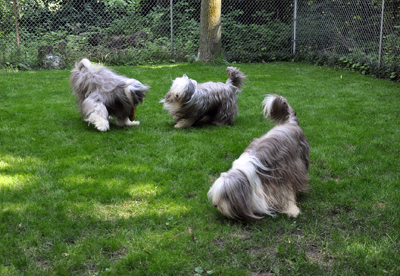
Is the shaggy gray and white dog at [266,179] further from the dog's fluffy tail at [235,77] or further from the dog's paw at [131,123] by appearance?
the dog's paw at [131,123]

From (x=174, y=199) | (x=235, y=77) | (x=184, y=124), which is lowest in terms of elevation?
(x=174, y=199)

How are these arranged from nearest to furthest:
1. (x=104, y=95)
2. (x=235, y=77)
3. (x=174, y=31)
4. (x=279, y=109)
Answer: (x=279, y=109) → (x=104, y=95) → (x=235, y=77) → (x=174, y=31)

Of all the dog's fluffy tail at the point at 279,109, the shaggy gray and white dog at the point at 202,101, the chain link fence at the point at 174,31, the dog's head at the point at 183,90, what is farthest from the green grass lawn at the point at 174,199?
the chain link fence at the point at 174,31

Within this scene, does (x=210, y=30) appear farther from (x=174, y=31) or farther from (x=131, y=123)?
(x=131, y=123)

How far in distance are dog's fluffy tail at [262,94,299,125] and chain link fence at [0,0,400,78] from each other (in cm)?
690

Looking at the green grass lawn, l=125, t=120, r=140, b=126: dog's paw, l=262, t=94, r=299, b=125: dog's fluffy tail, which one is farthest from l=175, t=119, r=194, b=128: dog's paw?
l=262, t=94, r=299, b=125: dog's fluffy tail

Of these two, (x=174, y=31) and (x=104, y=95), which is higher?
(x=174, y=31)

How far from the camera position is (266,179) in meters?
3.54

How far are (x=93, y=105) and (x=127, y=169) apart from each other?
5.23 ft

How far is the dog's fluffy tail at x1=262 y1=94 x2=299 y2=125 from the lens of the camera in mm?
4395

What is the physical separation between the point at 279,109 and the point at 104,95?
272 cm

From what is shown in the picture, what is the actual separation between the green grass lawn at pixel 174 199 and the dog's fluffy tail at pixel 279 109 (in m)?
0.73

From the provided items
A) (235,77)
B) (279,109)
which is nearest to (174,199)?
(279,109)

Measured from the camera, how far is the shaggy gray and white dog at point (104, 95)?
5746 mm
